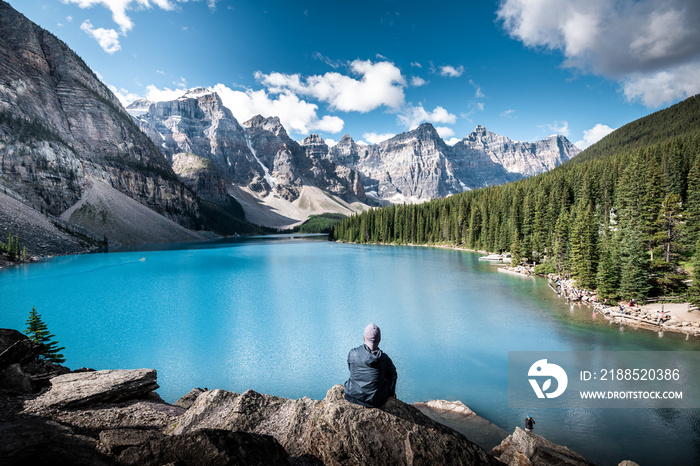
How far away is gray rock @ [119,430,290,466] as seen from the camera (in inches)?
193

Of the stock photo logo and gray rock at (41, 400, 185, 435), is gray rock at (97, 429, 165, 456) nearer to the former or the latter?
gray rock at (41, 400, 185, 435)

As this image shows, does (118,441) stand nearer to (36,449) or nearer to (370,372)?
(36,449)

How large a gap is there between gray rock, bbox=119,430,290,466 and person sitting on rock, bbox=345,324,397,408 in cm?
201

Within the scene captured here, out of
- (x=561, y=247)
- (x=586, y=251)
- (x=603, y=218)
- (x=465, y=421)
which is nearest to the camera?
(x=465, y=421)

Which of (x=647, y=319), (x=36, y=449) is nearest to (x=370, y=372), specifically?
(x=36, y=449)

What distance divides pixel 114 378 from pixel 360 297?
90.2 feet

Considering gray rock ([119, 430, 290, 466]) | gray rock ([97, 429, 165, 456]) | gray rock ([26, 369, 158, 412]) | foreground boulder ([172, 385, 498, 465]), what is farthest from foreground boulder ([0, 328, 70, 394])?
gray rock ([119, 430, 290, 466])

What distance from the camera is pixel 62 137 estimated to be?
126 meters

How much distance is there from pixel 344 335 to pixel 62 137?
157454mm

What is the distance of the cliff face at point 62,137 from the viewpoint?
103250mm

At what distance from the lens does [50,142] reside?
113000 mm

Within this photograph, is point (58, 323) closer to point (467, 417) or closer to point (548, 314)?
point (467, 417)

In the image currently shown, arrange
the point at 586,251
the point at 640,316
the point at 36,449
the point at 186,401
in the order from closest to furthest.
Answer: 1. the point at 36,449
2. the point at 186,401
3. the point at 640,316
4. the point at 586,251

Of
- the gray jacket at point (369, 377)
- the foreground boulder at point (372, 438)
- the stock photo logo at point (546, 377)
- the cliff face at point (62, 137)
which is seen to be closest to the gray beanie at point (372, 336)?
the gray jacket at point (369, 377)
